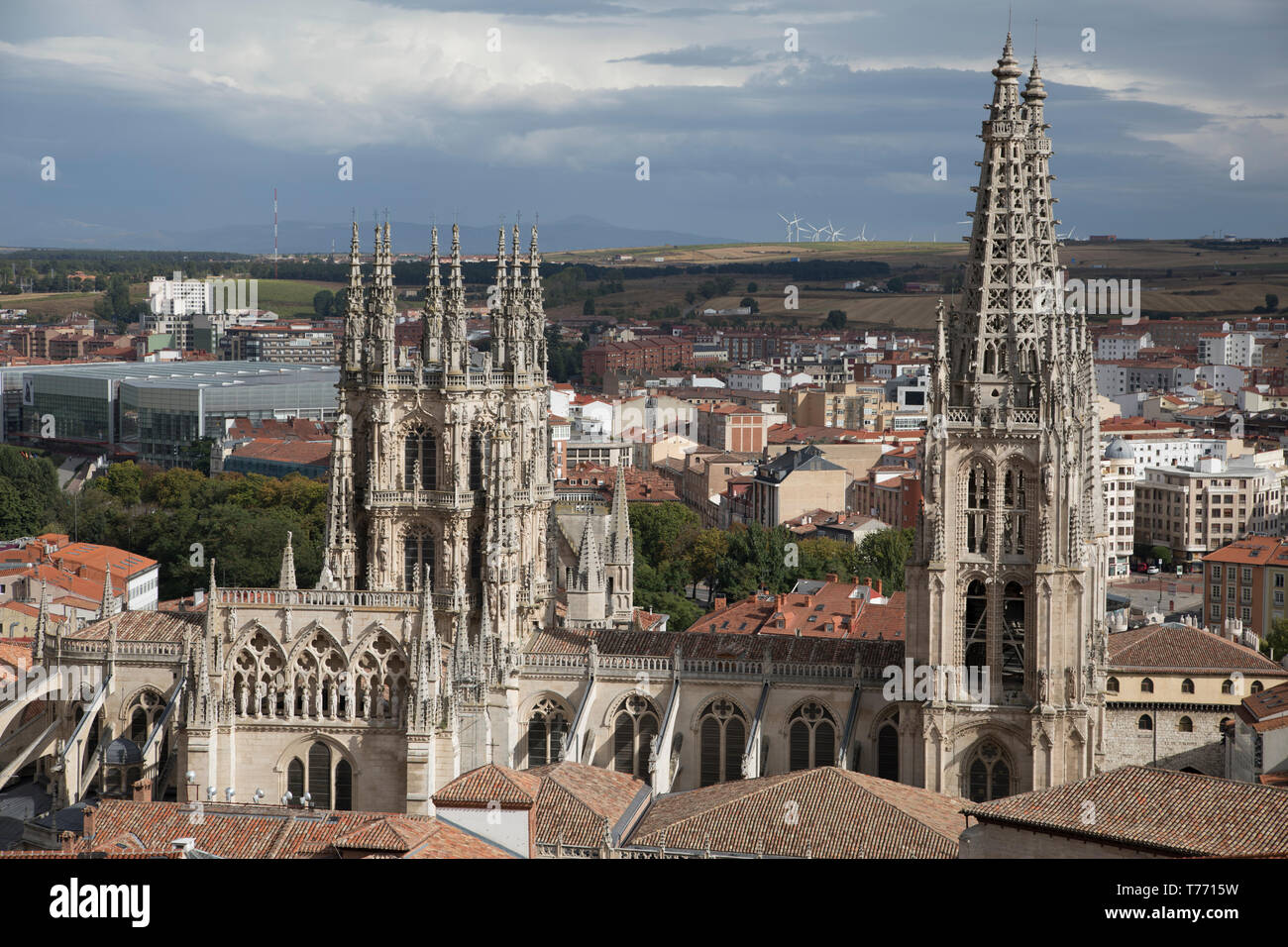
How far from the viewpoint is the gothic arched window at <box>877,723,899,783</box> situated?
53844mm

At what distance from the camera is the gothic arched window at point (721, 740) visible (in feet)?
180

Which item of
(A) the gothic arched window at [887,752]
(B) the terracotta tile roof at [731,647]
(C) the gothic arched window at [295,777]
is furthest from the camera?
(B) the terracotta tile roof at [731,647]

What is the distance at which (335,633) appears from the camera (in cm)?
5059

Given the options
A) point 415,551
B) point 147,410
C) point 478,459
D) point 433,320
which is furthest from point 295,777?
point 147,410

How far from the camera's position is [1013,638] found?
52.4m

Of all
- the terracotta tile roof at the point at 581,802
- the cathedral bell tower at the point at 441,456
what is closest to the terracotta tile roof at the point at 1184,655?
the cathedral bell tower at the point at 441,456

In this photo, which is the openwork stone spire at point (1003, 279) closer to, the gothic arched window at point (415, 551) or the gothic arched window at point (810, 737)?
the gothic arched window at point (810, 737)

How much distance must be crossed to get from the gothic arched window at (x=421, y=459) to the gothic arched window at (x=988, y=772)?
732 inches

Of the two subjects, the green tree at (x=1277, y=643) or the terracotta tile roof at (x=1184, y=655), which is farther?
the green tree at (x=1277, y=643)

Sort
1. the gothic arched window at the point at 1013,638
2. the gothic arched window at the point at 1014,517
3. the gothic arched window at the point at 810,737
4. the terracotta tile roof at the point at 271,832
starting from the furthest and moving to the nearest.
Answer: the gothic arched window at the point at 810,737
the gothic arched window at the point at 1013,638
the gothic arched window at the point at 1014,517
the terracotta tile roof at the point at 271,832

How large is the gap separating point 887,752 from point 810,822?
36.8 feet

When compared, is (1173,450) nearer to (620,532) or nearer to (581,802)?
(620,532)
